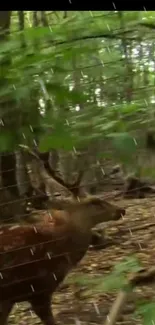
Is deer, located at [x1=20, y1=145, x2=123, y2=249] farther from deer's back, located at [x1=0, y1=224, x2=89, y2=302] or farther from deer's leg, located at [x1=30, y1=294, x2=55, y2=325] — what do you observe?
deer's leg, located at [x1=30, y1=294, x2=55, y2=325]

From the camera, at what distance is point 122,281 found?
83 cm

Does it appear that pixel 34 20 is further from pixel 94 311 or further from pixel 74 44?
pixel 94 311

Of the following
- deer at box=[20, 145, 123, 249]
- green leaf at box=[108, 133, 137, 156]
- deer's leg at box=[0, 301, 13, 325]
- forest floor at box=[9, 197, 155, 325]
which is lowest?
deer's leg at box=[0, 301, 13, 325]

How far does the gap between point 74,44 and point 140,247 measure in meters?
0.35

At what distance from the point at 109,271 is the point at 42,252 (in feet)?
0.54

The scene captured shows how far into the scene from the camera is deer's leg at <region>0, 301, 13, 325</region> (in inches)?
37.9

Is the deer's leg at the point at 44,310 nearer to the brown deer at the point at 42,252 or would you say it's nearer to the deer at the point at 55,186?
the brown deer at the point at 42,252

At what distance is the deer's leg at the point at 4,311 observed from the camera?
96 centimetres

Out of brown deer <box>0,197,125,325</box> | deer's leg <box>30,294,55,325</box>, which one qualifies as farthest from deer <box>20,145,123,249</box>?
deer's leg <box>30,294,55,325</box>

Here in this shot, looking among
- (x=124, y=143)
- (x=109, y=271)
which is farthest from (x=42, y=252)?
(x=124, y=143)

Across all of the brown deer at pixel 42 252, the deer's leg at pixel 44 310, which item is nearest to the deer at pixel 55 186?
the brown deer at pixel 42 252

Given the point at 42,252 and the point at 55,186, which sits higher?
the point at 55,186

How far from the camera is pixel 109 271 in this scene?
87cm

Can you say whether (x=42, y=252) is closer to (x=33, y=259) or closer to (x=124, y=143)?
(x=33, y=259)
